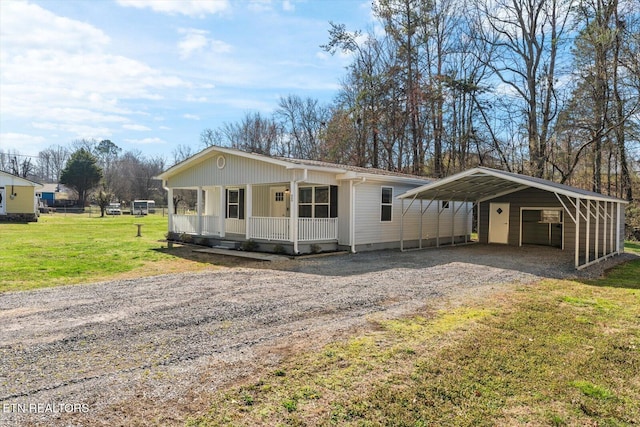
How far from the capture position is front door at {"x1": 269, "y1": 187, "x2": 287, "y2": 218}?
15.1 m

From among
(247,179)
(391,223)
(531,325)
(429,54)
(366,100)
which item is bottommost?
(531,325)

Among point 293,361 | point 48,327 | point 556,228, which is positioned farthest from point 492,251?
point 48,327

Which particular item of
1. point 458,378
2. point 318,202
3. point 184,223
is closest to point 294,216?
point 318,202

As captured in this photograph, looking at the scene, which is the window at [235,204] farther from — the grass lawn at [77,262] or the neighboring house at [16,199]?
the neighboring house at [16,199]

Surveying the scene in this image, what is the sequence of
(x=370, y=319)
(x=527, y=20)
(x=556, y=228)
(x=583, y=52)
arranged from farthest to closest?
(x=527, y=20), (x=583, y=52), (x=556, y=228), (x=370, y=319)

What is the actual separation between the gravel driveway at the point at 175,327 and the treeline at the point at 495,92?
46.6ft

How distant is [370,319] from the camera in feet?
17.2

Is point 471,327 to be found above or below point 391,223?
below

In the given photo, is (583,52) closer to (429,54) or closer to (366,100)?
(429,54)

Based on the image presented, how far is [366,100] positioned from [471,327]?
2217 cm

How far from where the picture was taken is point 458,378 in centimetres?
346

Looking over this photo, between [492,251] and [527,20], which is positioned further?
[527,20]

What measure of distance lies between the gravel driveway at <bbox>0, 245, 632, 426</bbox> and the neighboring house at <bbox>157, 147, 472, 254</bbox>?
2785 millimetres

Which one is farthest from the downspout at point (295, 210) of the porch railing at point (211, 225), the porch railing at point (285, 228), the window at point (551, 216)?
the window at point (551, 216)
